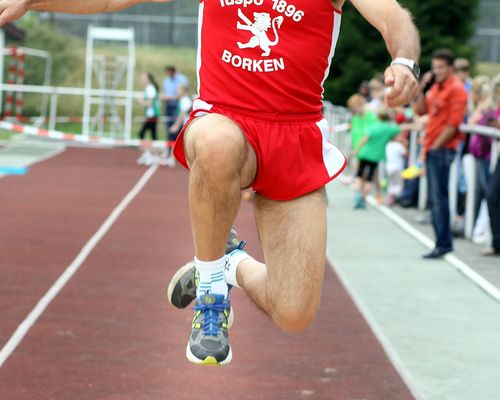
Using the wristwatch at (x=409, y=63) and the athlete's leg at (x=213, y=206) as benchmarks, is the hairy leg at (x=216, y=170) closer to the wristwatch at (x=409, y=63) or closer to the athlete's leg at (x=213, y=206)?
the athlete's leg at (x=213, y=206)

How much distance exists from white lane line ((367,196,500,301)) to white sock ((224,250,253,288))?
5458mm

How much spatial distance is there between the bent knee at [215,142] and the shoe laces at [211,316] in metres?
0.76

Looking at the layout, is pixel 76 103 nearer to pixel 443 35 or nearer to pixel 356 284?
pixel 443 35

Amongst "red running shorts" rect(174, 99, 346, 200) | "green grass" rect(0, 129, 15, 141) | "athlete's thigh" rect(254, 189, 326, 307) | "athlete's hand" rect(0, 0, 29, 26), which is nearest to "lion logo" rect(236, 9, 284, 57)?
"red running shorts" rect(174, 99, 346, 200)

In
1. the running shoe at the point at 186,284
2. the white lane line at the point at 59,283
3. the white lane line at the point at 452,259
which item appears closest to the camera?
the running shoe at the point at 186,284

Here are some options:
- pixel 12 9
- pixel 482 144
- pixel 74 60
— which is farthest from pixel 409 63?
pixel 74 60

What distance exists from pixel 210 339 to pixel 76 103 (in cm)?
4002

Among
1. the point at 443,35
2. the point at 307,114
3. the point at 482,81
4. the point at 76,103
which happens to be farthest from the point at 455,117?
the point at 76,103

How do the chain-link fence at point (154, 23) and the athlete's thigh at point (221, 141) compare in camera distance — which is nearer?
the athlete's thigh at point (221, 141)

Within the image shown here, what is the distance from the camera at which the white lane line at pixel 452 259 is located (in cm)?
1116

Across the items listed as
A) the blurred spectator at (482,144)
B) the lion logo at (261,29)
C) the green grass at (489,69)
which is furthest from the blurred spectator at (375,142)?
the green grass at (489,69)

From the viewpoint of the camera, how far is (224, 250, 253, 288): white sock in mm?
5609

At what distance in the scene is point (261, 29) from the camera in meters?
5.12

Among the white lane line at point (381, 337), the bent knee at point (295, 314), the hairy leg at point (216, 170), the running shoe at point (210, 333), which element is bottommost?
the white lane line at point (381, 337)
